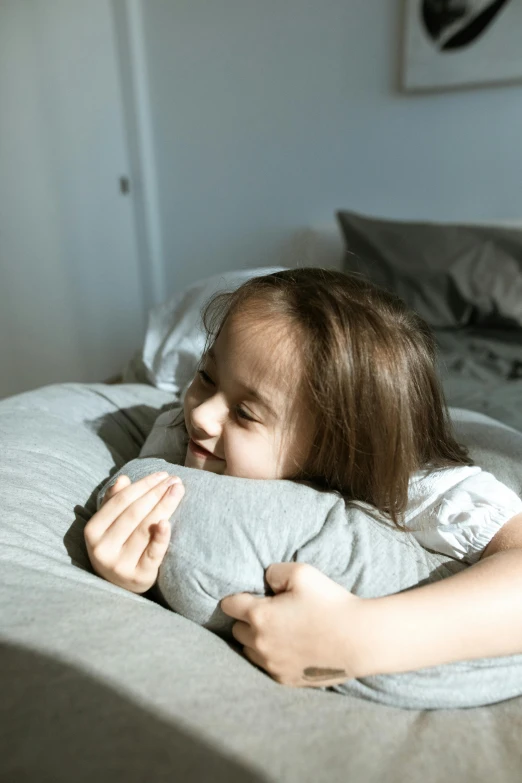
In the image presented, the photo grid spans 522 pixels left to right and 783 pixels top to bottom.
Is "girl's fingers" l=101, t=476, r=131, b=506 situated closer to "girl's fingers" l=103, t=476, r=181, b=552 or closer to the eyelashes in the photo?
"girl's fingers" l=103, t=476, r=181, b=552

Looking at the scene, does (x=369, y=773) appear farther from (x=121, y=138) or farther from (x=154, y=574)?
(x=121, y=138)

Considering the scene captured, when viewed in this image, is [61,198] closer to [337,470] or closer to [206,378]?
[206,378]

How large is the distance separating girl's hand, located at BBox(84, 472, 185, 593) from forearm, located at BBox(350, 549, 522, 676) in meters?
0.22

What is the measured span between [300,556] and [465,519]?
0.19 meters

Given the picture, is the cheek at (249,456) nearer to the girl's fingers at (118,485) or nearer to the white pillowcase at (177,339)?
the girl's fingers at (118,485)

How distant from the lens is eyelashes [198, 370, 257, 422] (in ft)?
2.38

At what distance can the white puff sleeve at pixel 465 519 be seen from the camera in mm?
648

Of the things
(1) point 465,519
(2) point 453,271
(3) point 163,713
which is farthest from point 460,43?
(3) point 163,713

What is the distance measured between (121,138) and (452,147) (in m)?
1.61

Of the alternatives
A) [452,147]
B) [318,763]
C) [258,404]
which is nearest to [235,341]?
[258,404]

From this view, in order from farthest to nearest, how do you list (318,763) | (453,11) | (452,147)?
(452,147), (453,11), (318,763)

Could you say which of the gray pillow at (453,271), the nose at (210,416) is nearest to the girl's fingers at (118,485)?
the nose at (210,416)

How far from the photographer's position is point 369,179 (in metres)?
2.46

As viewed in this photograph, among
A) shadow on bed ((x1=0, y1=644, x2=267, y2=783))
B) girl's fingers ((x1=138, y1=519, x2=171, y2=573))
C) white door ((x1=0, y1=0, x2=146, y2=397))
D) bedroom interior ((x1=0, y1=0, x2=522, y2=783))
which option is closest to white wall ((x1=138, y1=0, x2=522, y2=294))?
bedroom interior ((x1=0, y1=0, x2=522, y2=783))
